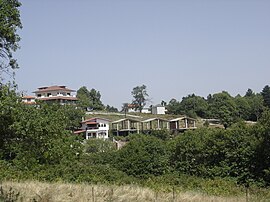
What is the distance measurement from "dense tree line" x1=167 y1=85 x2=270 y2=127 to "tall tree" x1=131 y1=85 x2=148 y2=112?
1181 centimetres

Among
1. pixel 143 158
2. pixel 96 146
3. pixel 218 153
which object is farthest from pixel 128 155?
pixel 96 146

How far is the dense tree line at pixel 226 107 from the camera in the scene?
89688 millimetres

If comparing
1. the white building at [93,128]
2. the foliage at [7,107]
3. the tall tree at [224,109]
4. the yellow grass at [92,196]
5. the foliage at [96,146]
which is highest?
the tall tree at [224,109]

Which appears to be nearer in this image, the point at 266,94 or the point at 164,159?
the point at 164,159

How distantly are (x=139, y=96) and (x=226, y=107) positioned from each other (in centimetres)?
3618

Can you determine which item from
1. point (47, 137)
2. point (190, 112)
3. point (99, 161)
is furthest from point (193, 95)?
point (47, 137)

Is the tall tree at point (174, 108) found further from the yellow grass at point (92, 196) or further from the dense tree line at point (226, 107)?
the yellow grass at point (92, 196)

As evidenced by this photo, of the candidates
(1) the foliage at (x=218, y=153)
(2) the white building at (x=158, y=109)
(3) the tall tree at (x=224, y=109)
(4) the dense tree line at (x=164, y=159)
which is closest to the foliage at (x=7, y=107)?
(4) the dense tree line at (x=164, y=159)

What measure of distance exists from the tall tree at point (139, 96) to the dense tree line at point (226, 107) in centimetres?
1181

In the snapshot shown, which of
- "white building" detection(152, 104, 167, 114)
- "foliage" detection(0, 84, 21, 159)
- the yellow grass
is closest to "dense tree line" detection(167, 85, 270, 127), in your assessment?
"white building" detection(152, 104, 167, 114)

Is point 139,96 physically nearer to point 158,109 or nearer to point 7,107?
point 158,109

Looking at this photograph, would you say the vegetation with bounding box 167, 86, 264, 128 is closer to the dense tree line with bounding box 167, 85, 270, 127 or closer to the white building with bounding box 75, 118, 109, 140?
the dense tree line with bounding box 167, 85, 270, 127

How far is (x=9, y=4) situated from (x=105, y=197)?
585cm

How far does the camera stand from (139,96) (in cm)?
12056
